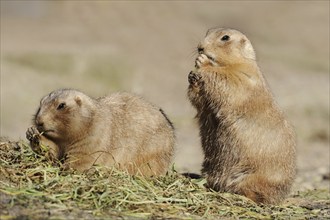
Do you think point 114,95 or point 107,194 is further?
point 114,95

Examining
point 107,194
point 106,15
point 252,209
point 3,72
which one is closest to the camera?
point 107,194

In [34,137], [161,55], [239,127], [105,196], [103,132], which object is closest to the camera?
[105,196]

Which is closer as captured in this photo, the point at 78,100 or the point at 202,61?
the point at 78,100

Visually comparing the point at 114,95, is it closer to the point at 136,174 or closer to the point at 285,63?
the point at 136,174

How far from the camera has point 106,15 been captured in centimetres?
3181

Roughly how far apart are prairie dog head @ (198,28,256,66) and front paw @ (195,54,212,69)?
34 mm

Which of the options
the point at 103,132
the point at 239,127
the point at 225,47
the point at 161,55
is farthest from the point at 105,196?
the point at 161,55

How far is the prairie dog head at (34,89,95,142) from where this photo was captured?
23.0 ft

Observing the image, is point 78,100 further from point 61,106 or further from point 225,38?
point 225,38

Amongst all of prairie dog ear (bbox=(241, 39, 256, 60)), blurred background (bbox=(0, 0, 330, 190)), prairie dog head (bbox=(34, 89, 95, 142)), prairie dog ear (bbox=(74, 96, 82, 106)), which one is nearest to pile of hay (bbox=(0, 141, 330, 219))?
prairie dog head (bbox=(34, 89, 95, 142))

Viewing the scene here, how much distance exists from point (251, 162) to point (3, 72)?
1239 cm

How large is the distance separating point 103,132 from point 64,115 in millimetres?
431

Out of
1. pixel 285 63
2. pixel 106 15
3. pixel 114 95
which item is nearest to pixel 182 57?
pixel 285 63

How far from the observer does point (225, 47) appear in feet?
25.6
